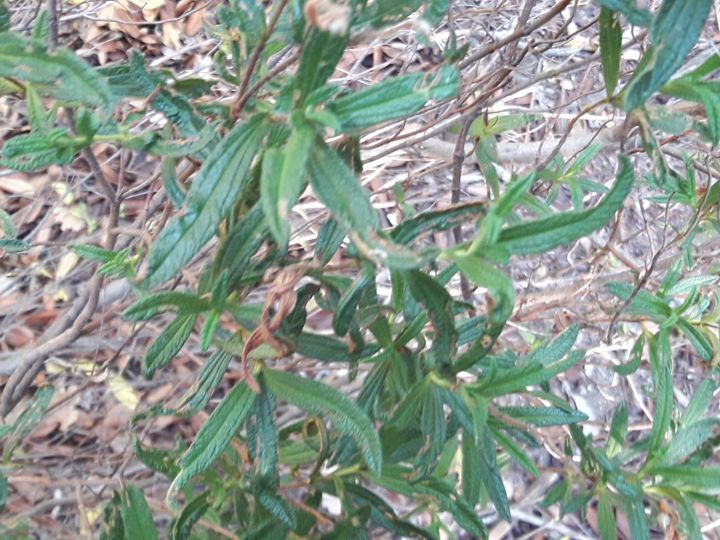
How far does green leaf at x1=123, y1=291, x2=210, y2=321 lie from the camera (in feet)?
2.03

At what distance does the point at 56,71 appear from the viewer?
2.09 feet

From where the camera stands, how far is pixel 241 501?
35.4 inches

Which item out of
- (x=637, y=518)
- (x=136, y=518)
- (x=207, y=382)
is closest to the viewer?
(x=207, y=382)

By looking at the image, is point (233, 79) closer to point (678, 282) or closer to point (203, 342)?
point (203, 342)

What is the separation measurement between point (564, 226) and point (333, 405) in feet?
0.89

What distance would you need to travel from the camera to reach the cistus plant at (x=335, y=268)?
1.79 ft

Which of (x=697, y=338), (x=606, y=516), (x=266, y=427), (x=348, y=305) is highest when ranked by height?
(x=348, y=305)

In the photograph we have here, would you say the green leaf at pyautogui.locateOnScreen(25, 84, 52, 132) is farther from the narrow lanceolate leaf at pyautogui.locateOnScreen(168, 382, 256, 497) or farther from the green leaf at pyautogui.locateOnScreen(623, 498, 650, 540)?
the green leaf at pyautogui.locateOnScreen(623, 498, 650, 540)

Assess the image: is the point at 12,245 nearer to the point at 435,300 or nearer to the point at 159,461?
the point at 159,461

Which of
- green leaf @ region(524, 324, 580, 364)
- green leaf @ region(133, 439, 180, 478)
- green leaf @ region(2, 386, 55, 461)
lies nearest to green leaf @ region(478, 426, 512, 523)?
green leaf @ region(524, 324, 580, 364)

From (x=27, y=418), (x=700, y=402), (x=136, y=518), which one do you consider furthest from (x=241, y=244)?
(x=700, y=402)

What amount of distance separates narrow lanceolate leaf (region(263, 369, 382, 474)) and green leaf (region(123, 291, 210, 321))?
109 mm

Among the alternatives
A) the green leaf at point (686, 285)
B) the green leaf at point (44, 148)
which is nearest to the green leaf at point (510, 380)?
the green leaf at point (686, 285)

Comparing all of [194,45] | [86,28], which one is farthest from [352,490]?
[86,28]
